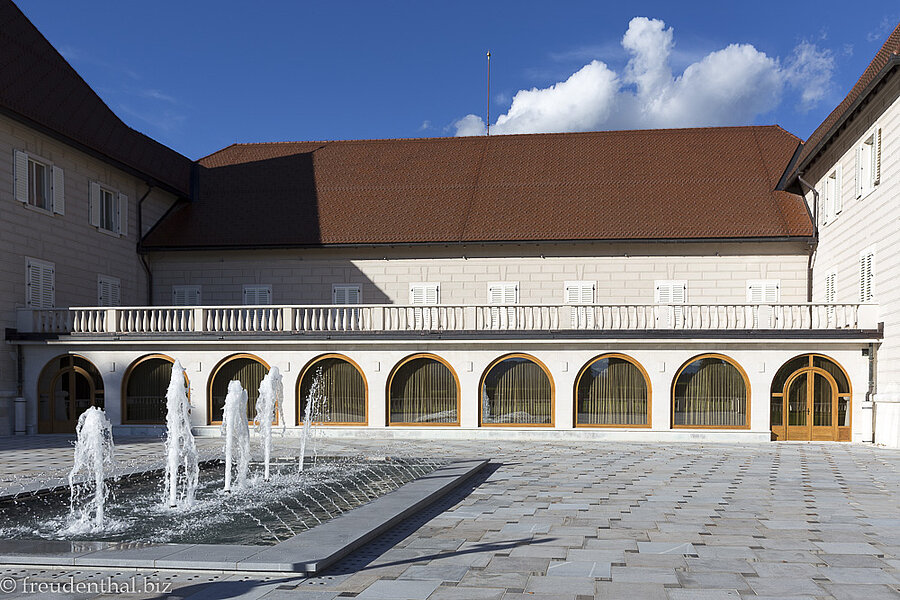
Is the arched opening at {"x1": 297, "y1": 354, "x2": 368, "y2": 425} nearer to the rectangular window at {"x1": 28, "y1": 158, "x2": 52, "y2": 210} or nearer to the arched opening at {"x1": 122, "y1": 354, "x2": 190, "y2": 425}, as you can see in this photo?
the arched opening at {"x1": 122, "y1": 354, "x2": 190, "y2": 425}

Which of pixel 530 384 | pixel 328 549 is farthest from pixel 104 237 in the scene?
pixel 328 549

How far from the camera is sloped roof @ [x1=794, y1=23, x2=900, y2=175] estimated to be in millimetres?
23312

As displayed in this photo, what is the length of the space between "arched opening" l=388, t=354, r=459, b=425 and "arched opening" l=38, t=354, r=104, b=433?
34.6 ft

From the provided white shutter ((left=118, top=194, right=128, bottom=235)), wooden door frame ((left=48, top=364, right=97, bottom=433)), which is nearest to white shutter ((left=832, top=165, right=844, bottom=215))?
white shutter ((left=118, top=194, right=128, bottom=235))

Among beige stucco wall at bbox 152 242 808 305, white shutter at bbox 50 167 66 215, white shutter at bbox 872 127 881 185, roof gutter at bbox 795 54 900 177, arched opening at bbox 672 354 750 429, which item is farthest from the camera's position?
beige stucco wall at bbox 152 242 808 305

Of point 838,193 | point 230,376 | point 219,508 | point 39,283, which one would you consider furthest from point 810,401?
point 39,283

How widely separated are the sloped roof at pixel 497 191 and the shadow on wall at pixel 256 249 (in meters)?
0.08

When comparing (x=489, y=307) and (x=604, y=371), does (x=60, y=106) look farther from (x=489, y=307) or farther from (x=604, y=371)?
(x=604, y=371)

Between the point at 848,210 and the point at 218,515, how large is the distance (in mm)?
22605

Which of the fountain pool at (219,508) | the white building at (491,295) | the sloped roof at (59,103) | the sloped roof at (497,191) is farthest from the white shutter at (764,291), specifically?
the sloped roof at (59,103)

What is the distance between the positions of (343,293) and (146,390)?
822 centimetres

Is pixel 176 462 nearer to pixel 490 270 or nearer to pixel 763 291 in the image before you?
pixel 490 270

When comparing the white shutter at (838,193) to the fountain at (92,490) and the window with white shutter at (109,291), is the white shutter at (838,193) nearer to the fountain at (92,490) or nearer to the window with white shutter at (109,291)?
the fountain at (92,490)

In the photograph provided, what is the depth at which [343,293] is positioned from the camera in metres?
32.7
